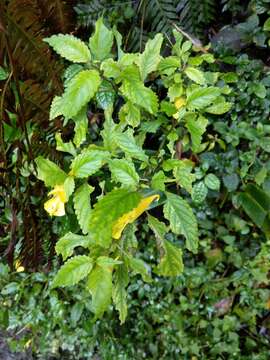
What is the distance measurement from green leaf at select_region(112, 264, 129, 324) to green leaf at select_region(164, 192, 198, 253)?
0.17m

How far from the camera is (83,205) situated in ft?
3.84

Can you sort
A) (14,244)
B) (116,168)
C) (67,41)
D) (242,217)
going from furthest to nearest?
(242,217)
(14,244)
(67,41)
(116,168)

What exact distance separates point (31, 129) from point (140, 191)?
0.52 meters

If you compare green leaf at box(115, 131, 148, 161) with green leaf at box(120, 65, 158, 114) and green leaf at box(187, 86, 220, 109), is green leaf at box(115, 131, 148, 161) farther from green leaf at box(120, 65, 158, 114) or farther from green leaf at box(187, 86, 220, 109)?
Answer: green leaf at box(187, 86, 220, 109)

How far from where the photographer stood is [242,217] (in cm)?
189

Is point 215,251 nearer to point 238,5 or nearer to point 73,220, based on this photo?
point 73,220

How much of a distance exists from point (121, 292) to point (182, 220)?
239 millimetres

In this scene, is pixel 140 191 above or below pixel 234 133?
above

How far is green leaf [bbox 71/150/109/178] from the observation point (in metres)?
1.14

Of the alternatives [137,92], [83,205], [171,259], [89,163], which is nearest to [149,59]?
[137,92]

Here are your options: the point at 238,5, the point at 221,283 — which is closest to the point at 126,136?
the point at 238,5

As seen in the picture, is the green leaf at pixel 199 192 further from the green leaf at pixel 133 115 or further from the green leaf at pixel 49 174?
the green leaf at pixel 49 174

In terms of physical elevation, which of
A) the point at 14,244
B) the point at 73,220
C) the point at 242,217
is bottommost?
the point at 242,217

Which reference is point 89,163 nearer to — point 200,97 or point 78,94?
point 78,94
